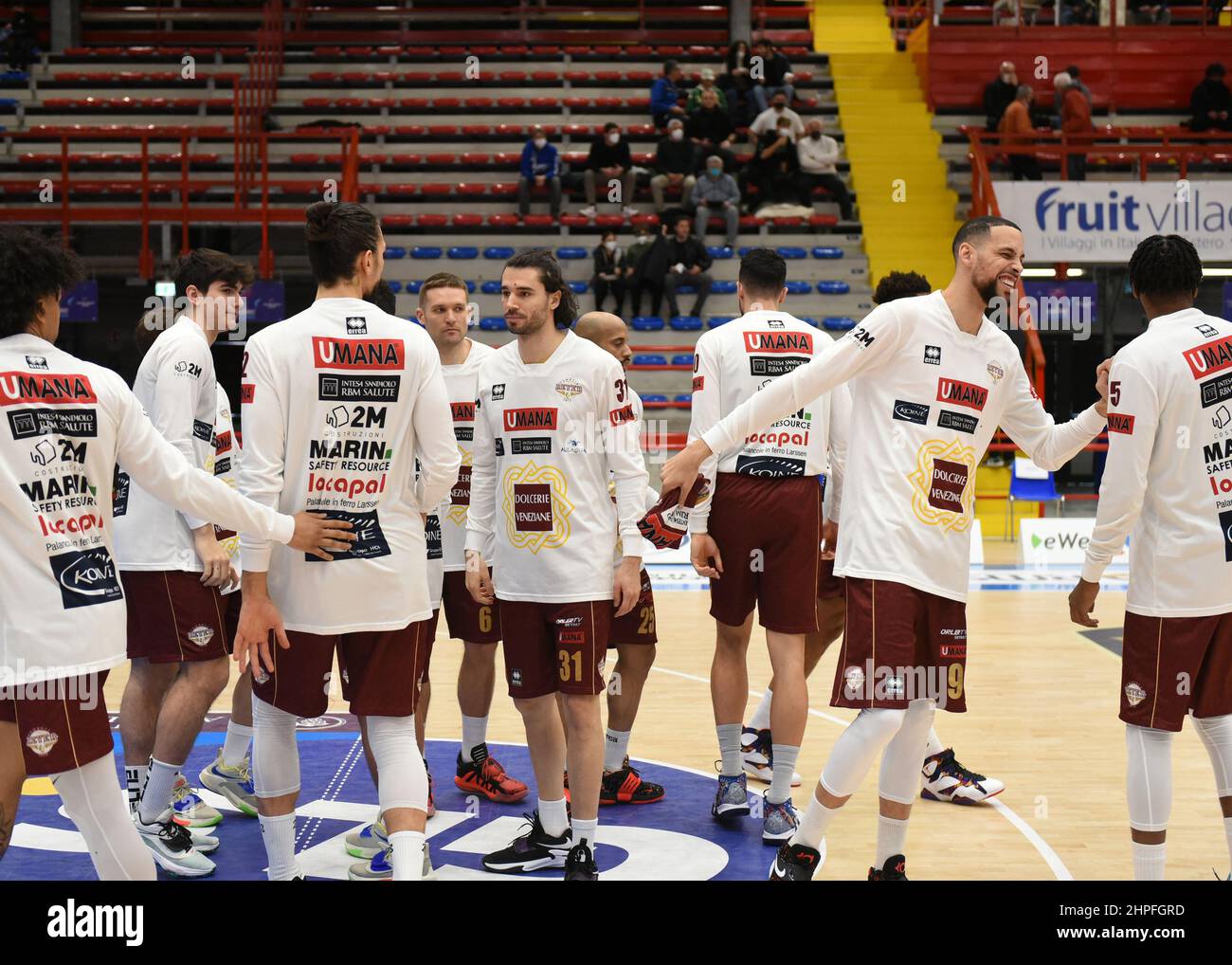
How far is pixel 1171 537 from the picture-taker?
400 centimetres

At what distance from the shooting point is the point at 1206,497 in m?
3.99

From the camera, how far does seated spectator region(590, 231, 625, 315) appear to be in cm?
1681

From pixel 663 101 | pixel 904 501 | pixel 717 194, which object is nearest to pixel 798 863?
pixel 904 501

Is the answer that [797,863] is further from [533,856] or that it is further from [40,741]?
[40,741]

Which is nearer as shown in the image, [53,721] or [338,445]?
[53,721]

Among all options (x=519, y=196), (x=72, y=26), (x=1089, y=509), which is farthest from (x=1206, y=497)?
(x=72, y=26)

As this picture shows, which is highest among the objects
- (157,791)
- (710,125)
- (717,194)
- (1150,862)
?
(710,125)

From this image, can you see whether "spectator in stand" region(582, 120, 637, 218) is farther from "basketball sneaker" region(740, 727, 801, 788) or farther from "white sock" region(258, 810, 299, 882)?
"white sock" region(258, 810, 299, 882)

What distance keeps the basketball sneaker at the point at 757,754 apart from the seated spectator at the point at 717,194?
40.6 ft

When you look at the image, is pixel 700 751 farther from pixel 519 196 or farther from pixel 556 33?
pixel 556 33

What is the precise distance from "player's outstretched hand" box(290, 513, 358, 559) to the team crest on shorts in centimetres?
83

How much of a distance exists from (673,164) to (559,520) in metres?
14.7

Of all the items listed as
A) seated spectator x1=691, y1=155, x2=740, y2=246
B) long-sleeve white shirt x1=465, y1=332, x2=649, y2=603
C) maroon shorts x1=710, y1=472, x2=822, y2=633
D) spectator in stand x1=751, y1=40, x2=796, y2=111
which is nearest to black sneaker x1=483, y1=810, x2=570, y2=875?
long-sleeve white shirt x1=465, y1=332, x2=649, y2=603

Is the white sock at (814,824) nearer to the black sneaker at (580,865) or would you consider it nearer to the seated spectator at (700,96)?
the black sneaker at (580,865)
